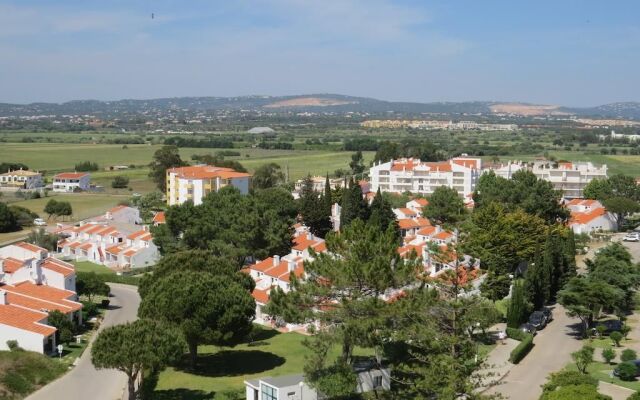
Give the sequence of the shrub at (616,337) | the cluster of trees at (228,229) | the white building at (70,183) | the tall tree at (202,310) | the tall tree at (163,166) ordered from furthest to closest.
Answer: the white building at (70,183)
the tall tree at (163,166)
the cluster of trees at (228,229)
the shrub at (616,337)
the tall tree at (202,310)

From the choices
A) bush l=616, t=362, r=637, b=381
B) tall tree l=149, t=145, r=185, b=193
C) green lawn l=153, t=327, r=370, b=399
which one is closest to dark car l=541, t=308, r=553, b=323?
bush l=616, t=362, r=637, b=381

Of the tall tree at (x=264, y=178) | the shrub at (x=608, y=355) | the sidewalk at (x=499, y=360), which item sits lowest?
the sidewalk at (x=499, y=360)

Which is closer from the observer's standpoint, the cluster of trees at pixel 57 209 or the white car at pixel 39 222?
the white car at pixel 39 222

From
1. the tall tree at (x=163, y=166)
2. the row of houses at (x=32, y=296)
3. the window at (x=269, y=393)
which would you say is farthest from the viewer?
the tall tree at (x=163, y=166)

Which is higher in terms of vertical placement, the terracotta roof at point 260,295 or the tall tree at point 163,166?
the tall tree at point 163,166

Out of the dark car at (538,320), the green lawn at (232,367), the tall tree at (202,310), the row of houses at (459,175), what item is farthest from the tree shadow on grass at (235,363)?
the row of houses at (459,175)

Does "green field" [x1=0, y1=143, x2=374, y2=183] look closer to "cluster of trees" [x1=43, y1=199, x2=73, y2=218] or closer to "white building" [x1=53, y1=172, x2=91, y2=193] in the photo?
"white building" [x1=53, y1=172, x2=91, y2=193]

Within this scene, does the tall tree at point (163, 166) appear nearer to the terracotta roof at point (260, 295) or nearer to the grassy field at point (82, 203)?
the grassy field at point (82, 203)

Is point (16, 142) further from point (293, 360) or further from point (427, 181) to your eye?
point (293, 360)
